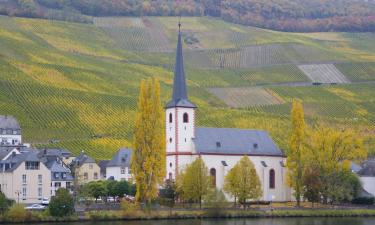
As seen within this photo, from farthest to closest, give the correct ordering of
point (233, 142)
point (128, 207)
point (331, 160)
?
point (233, 142)
point (331, 160)
point (128, 207)

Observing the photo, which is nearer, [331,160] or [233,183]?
[233,183]

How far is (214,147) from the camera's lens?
3986 inches

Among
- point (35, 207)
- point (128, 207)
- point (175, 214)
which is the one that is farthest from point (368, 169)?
point (35, 207)

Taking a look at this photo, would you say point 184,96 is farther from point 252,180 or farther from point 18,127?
point 18,127

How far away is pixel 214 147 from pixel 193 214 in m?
20.9

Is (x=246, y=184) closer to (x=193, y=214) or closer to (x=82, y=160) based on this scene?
(x=193, y=214)


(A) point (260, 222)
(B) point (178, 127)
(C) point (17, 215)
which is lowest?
(A) point (260, 222)

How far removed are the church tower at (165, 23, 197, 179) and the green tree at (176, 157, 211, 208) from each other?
9516 millimetres

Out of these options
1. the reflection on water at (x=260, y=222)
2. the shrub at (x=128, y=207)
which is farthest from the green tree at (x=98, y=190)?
the reflection on water at (x=260, y=222)

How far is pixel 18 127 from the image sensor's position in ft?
418

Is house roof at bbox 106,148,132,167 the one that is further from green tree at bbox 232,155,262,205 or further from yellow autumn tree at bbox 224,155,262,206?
green tree at bbox 232,155,262,205

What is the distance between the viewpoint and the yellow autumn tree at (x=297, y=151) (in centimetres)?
9338

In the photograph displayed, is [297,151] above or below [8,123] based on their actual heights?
below

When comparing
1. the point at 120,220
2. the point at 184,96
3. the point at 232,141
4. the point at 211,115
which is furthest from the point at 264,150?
the point at 211,115
